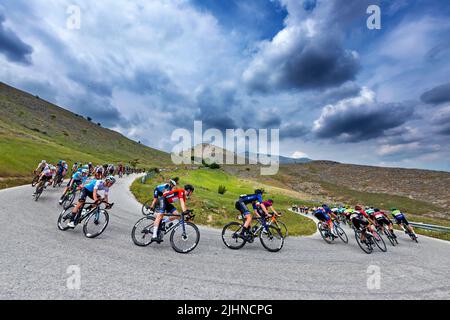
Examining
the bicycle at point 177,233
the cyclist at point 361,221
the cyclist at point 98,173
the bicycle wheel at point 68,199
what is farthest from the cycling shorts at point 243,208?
the cyclist at point 98,173

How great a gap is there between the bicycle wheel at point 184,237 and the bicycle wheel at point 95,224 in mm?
3097

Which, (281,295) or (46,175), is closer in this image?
(281,295)

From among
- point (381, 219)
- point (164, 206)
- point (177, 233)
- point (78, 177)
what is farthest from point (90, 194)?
point (381, 219)

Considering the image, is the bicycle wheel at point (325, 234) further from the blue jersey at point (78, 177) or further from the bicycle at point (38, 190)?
the bicycle at point (38, 190)

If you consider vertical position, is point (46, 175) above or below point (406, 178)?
below

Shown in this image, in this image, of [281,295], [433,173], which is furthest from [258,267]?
[433,173]

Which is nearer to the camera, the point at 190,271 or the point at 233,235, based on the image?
the point at 190,271

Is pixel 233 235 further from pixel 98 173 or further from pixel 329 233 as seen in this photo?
pixel 98 173

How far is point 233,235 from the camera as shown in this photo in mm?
8945

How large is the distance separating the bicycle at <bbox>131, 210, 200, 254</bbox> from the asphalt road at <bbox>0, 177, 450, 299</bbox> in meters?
0.33

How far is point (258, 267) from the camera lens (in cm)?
685

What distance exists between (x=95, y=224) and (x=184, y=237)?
365 cm
